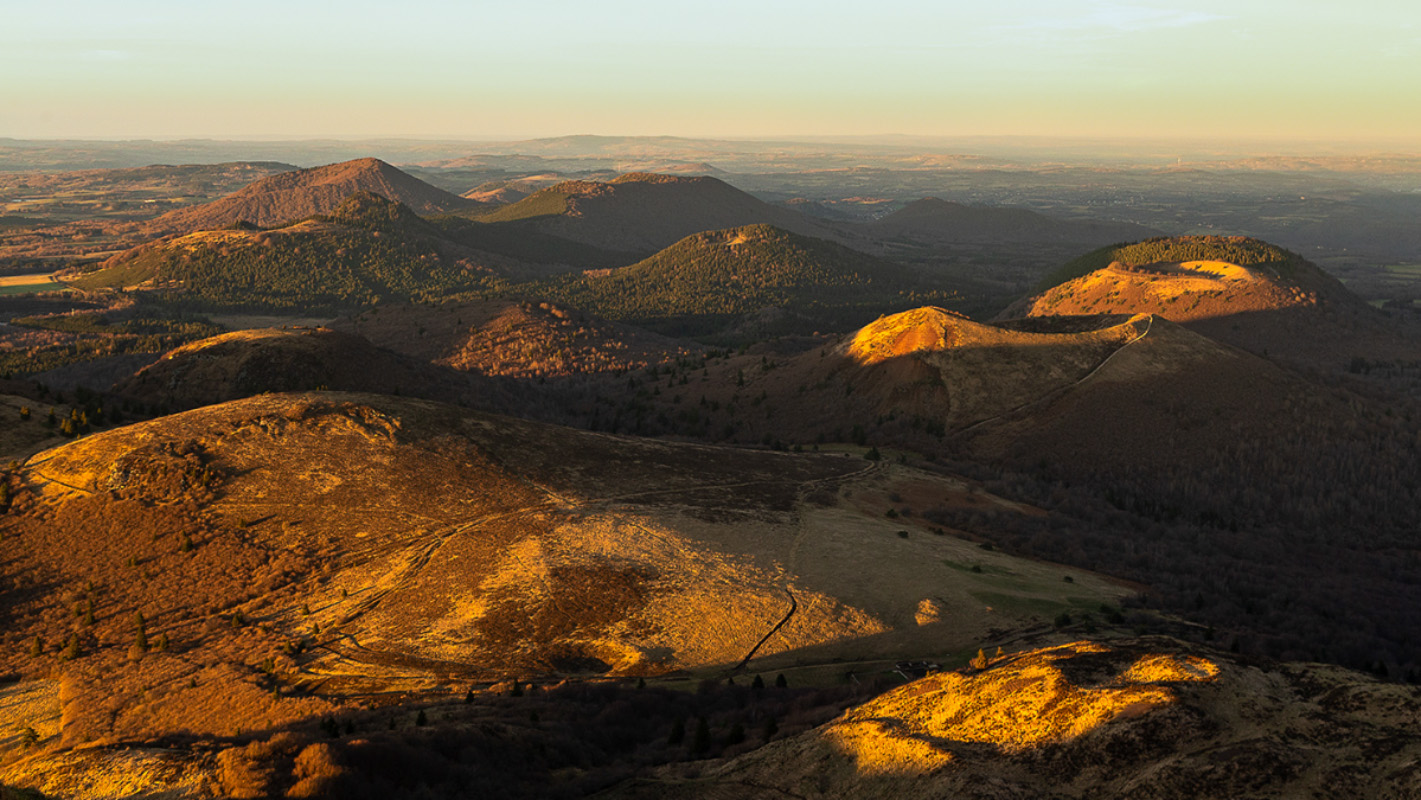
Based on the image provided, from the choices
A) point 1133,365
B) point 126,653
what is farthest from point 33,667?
point 1133,365

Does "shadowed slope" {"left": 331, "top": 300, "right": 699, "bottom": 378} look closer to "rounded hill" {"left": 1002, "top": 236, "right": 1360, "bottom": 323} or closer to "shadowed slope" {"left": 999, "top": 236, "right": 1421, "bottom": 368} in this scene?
"rounded hill" {"left": 1002, "top": 236, "right": 1360, "bottom": 323}

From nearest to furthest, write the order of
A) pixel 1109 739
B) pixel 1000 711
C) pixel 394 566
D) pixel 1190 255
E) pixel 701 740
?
pixel 1109 739 → pixel 1000 711 → pixel 701 740 → pixel 394 566 → pixel 1190 255

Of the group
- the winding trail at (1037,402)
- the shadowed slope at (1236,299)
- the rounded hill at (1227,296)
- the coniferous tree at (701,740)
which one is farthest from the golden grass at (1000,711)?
the rounded hill at (1227,296)

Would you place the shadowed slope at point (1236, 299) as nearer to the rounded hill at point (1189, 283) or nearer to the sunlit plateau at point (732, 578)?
the rounded hill at point (1189, 283)

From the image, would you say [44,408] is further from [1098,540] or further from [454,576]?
[1098,540]

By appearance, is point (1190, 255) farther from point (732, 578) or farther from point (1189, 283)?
point (732, 578)

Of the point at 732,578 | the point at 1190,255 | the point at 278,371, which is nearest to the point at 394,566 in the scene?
the point at 732,578

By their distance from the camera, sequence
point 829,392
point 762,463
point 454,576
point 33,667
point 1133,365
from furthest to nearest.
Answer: point 829,392 < point 1133,365 < point 762,463 < point 454,576 < point 33,667

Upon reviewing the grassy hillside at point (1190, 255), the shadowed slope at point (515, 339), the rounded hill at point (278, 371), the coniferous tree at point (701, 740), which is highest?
the grassy hillside at point (1190, 255)

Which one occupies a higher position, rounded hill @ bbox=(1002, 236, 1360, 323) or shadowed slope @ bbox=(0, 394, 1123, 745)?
rounded hill @ bbox=(1002, 236, 1360, 323)

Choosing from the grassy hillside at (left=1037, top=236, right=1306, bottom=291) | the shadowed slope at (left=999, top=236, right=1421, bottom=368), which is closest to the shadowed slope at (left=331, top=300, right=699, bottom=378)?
the shadowed slope at (left=999, top=236, right=1421, bottom=368)

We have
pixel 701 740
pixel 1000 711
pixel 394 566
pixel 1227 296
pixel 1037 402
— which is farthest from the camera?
pixel 1227 296
